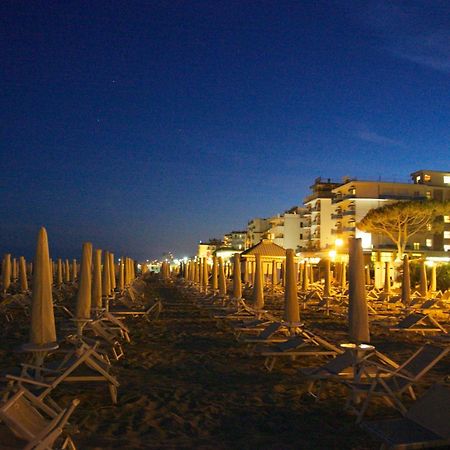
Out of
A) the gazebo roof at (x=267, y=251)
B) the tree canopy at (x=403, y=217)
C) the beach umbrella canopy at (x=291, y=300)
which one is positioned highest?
the tree canopy at (x=403, y=217)

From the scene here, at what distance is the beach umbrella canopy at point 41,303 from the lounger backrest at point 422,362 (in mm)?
4147

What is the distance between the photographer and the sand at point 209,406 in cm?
525

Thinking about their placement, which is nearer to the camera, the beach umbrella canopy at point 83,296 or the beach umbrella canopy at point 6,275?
the beach umbrella canopy at point 83,296

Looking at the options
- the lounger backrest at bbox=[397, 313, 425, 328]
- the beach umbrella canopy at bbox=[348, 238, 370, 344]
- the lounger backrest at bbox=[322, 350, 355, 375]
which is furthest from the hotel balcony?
the lounger backrest at bbox=[322, 350, 355, 375]

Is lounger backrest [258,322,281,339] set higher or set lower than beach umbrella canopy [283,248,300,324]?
lower

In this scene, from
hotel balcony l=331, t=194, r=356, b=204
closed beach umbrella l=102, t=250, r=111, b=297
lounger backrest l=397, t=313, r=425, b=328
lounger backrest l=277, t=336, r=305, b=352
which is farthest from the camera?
hotel balcony l=331, t=194, r=356, b=204

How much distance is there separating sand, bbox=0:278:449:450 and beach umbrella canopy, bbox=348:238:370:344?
82 cm

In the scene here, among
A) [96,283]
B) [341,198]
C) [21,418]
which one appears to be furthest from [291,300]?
[341,198]

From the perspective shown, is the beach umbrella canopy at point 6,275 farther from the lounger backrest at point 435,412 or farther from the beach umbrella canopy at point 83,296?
the lounger backrest at point 435,412

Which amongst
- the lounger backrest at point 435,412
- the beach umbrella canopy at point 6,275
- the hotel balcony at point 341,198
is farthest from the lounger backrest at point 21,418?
the hotel balcony at point 341,198

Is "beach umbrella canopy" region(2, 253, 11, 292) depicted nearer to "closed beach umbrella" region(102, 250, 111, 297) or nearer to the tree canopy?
"closed beach umbrella" region(102, 250, 111, 297)

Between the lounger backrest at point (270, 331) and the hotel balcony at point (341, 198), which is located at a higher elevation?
the hotel balcony at point (341, 198)

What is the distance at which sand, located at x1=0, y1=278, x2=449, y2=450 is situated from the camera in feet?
17.2

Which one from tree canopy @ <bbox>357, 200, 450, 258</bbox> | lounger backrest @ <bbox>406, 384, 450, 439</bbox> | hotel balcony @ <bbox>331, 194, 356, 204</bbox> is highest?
hotel balcony @ <bbox>331, 194, 356, 204</bbox>
